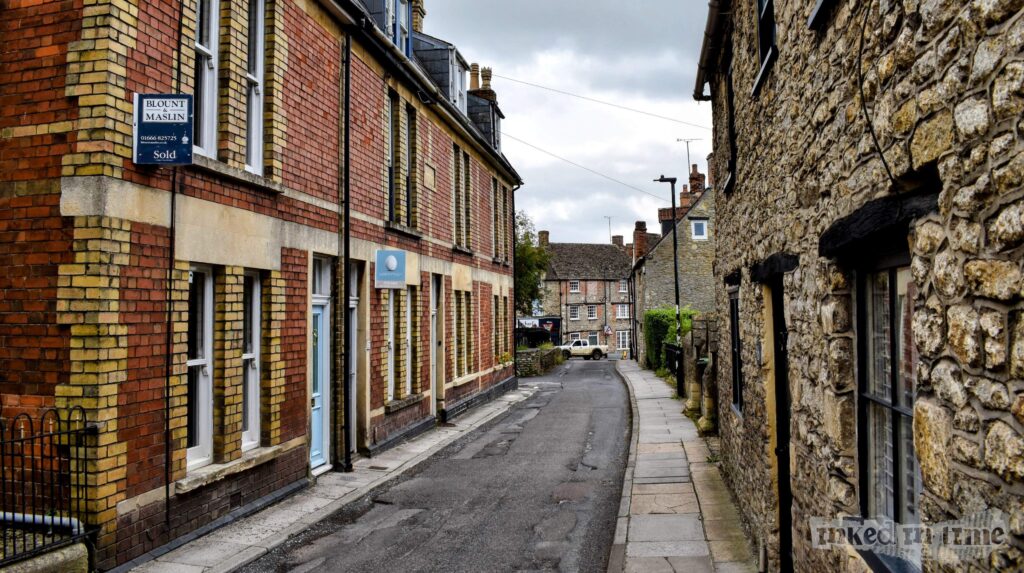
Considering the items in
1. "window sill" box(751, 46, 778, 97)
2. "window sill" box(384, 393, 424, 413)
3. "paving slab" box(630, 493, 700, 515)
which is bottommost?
"paving slab" box(630, 493, 700, 515)

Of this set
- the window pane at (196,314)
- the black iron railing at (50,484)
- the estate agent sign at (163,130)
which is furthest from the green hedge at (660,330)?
the black iron railing at (50,484)

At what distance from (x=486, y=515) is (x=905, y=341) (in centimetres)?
667

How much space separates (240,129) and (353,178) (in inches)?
135

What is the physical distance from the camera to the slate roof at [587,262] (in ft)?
226

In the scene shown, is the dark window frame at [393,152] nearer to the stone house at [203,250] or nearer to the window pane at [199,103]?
the stone house at [203,250]

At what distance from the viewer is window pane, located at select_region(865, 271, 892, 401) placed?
3.48 metres

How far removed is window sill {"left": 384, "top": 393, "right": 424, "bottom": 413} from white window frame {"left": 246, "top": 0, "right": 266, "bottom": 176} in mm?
5642

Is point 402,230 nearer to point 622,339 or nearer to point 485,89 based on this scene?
point 485,89

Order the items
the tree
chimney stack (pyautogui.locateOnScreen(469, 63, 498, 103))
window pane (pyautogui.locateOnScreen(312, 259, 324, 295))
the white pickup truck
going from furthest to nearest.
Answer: the white pickup truck < the tree < chimney stack (pyautogui.locateOnScreen(469, 63, 498, 103)) < window pane (pyautogui.locateOnScreen(312, 259, 324, 295))

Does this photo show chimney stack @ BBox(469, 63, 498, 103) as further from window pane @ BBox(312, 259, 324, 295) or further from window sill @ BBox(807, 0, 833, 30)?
window sill @ BBox(807, 0, 833, 30)

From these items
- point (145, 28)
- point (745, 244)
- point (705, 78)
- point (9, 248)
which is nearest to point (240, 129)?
point (145, 28)

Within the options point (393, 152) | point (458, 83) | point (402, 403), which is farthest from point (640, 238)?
point (402, 403)

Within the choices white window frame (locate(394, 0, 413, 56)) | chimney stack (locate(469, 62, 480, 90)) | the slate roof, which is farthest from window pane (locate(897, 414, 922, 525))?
the slate roof

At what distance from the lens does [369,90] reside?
505 inches
